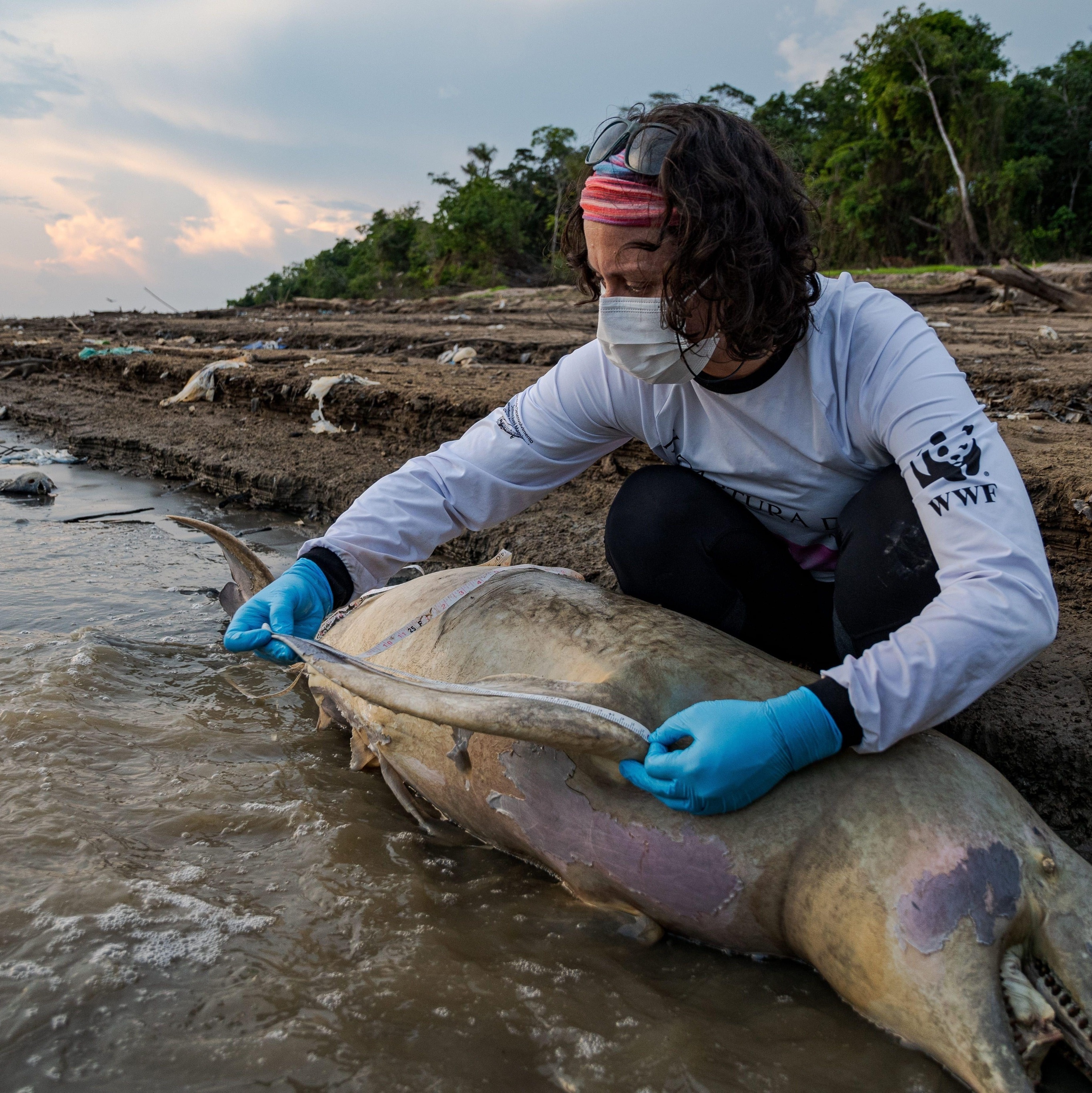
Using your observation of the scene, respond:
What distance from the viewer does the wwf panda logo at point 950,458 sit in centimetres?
164

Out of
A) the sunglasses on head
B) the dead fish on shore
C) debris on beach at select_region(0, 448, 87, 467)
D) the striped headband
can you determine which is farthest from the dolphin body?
debris on beach at select_region(0, 448, 87, 467)

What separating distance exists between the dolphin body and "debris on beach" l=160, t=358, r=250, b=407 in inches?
240

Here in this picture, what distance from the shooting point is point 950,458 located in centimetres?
166

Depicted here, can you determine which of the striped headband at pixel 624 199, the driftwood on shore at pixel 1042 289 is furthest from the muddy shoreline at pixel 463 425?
the striped headband at pixel 624 199

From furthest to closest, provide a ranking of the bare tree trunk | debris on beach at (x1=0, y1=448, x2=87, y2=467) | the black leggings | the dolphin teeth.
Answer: the bare tree trunk
debris on beach at (x1=0, y1=448, x2=87, y2=467)
the black leggings
the dolphin teeth

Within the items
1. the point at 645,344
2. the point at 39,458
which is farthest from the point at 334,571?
the point at 39,458

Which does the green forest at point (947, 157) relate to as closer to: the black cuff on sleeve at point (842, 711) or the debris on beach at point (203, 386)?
the debris on beach at point (203, 386)

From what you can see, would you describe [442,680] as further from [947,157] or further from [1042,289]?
[947,157]

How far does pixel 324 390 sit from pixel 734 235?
15.7 ft

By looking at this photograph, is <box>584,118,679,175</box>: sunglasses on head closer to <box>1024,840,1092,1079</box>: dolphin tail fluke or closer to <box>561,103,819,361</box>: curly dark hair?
<box>561,103,819,361</box>: curly dark hair

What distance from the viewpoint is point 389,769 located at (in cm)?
224

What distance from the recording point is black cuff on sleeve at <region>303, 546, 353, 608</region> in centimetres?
234

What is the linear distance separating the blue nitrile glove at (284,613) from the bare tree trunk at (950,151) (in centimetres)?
2564

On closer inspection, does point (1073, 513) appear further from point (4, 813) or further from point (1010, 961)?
point (4, 813)
